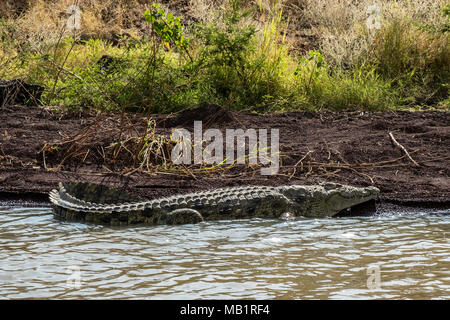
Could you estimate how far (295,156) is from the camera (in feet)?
24.1

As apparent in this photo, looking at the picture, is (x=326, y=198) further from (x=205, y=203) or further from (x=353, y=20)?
(x=353, y=20)

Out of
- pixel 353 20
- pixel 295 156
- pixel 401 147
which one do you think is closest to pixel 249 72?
pixel 295 156

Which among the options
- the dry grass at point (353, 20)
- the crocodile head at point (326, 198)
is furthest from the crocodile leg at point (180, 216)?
the dry grass at point (353, 20)

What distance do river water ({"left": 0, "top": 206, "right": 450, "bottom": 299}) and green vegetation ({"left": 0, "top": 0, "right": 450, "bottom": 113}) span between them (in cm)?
373

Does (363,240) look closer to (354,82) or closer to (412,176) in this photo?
(412,176)

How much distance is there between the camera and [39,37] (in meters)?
12.4

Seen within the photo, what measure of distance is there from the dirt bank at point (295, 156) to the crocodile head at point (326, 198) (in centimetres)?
26

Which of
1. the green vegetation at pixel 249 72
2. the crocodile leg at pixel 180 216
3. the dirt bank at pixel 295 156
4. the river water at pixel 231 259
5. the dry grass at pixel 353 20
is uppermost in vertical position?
the dry grass at pixel 353 20

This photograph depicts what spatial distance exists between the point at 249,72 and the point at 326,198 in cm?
444

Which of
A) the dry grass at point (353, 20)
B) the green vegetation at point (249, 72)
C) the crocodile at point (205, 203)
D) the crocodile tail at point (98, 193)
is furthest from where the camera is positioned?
the dry grass at point (353, 20)

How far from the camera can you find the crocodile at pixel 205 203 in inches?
225

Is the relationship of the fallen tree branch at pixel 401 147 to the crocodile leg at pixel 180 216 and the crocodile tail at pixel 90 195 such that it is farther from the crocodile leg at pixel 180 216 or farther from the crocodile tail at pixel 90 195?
the crocodile tail at pixel 90 195

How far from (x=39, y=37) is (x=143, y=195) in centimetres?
710
